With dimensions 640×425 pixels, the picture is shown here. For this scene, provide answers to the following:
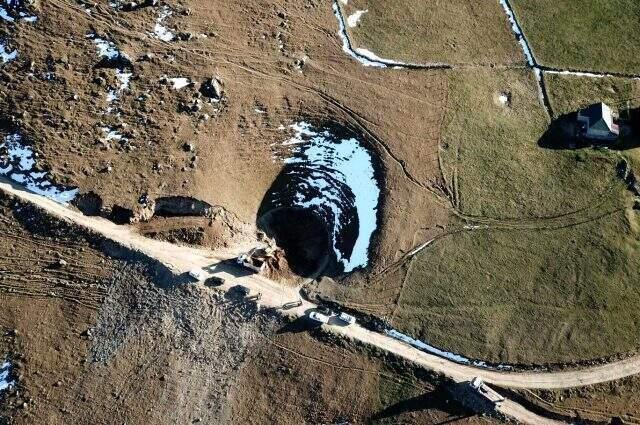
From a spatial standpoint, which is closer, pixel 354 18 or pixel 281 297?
pixel 281 297

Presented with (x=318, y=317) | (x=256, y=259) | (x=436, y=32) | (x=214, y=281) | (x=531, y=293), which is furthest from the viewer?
(x=436, y=32)

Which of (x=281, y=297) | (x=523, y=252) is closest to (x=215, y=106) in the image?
(x=281, y=297)

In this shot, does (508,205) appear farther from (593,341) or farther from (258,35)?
(258,35)

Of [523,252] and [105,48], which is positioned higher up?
[105,48]

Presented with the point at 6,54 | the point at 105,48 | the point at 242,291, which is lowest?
the point at 242,291

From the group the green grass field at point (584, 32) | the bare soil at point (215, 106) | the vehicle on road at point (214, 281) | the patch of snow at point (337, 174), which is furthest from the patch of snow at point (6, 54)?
the green grass field at point (584, 32)

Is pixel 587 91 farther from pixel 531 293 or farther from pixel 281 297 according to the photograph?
pixel 281 297

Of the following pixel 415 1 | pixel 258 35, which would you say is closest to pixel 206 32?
pixel 258 35
